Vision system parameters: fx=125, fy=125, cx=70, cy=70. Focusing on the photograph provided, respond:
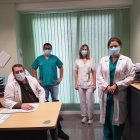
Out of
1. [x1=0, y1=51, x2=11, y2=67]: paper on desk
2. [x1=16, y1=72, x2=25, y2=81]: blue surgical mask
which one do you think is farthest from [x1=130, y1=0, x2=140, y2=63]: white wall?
[x1=0, y1=51, x2=11, y2=67]: paper on desk

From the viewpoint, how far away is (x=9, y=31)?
2824 mm

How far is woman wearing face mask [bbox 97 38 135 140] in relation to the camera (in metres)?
1.75

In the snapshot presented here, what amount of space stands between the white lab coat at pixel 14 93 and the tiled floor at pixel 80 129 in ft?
2.91

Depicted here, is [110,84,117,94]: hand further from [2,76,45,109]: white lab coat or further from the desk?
[2,76,45,109]: white lab coat

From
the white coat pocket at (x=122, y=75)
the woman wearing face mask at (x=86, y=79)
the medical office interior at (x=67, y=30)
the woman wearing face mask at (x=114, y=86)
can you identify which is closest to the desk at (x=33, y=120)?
the woman wearing face mask at (x=114, y=86)

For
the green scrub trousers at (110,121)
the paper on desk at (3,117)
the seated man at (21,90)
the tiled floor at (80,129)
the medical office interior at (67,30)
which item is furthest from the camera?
the medical office interior at (67,30)

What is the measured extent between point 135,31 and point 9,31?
274 centimetres

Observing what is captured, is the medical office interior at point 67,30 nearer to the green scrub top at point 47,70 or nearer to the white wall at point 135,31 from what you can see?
the white wall at point 135,31

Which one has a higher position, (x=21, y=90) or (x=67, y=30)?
(x=67, y=30)

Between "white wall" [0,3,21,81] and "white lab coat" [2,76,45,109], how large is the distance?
130cm

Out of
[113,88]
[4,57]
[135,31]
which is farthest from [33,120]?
[135,31]

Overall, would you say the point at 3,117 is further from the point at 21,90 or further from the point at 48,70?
the point at 48,70

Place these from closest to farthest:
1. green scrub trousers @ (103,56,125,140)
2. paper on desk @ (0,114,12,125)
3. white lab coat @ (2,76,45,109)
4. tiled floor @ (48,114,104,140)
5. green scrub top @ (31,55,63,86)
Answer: paper on desk @ (0,114,12,125), white lab coat @ (2,76,45,109), green scrub trousers @ (103,56,125,140), tiled floor @ (48,114,104,140), green scrub top @ (31,55,63,86)

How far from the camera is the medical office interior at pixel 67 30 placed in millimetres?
2789
